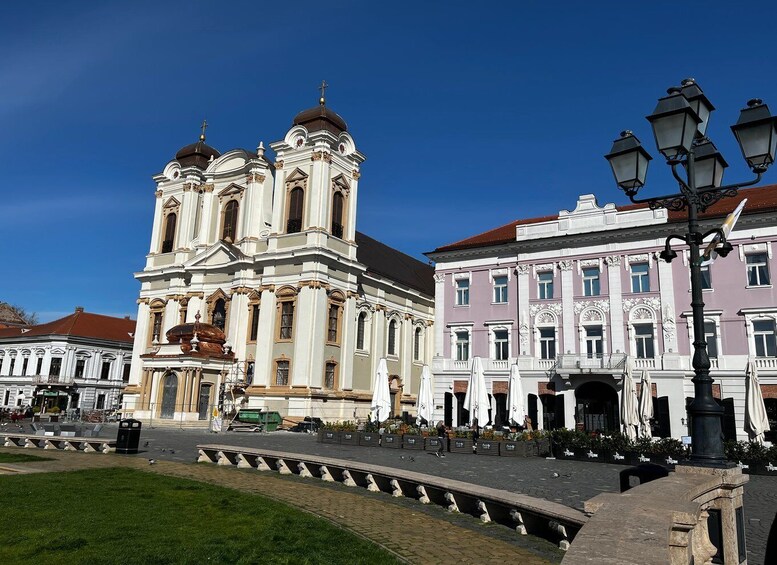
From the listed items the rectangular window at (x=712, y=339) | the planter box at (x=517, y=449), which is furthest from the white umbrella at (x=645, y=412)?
the rectangular window at (x=712, y=339)

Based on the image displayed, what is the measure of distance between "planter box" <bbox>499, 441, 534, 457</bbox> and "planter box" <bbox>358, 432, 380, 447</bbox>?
603cm

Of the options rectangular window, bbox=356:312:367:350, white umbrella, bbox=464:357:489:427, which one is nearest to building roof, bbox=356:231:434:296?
rectangular window, bbox=356:312:367:350

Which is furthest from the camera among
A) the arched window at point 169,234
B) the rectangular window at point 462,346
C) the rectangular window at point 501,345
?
the arched window at point 169,234

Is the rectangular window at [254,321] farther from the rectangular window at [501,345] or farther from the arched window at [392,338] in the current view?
the rectangular window at [501,345]

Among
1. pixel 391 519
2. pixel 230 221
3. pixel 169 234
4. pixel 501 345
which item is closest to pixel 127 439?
pixel 391 519

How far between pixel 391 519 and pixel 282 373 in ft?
111

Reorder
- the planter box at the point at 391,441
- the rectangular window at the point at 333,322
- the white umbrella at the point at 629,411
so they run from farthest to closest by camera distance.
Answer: the rectangular window at the point at 333,322 < the planter box at the point at 391,441 < the white umbrella at the point at 629,411

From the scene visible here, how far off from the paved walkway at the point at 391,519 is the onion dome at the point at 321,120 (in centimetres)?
3459

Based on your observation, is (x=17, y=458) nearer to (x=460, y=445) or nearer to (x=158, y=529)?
(x=158, y=529)

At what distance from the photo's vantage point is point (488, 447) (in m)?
23.8

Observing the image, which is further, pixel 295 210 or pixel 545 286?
pixel 295 210

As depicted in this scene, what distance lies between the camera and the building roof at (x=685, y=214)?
30.9m

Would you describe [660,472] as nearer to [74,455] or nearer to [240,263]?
[74,455]

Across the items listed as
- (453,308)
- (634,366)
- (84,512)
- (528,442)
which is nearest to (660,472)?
(84,512)
